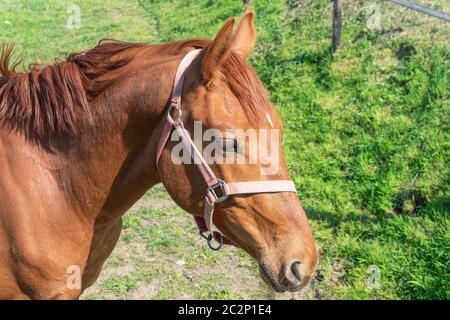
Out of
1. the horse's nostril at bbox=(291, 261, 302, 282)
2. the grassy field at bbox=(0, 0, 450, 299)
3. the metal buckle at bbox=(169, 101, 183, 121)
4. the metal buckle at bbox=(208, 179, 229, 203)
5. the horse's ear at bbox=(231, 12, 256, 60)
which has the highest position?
the horse's ear at bbox=(231, 12, 256, 60)

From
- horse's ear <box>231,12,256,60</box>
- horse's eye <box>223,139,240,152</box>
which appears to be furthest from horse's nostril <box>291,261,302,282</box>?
horse's ear <box>231,12,256,60</box>

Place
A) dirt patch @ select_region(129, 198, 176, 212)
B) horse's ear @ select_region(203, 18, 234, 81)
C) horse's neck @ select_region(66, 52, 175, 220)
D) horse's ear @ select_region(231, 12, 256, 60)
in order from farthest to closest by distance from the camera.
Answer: dirt patch @ select_region(129, 198, 176, 212)
horse's ear @ select_region(231, 12, 256, 60)
horse's neck @ select_region(66, 52, 175, 220)
horse's ear @ select_region(203, 18, 234, 81)

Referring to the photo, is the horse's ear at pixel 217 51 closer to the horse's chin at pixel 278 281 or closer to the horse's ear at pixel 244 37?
the horse's ear at pixel 244 37

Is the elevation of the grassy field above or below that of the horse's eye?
below

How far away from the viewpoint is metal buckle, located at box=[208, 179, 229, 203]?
6.40 feet

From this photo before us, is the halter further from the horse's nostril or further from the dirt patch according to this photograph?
the dirt patch

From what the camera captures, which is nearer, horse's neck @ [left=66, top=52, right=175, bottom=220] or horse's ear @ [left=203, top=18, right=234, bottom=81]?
horse's ear @ [left=203, top=18, right=234, bottom=81]

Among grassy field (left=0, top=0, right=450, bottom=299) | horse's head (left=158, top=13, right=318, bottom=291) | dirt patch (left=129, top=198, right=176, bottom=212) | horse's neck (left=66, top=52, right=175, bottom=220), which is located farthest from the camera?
dirt patch (left=129, top=198, right=176, bottom=212)

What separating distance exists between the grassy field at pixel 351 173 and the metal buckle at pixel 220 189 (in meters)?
1.93

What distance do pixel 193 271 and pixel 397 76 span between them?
3347mm

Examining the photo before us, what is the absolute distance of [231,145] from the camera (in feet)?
6.22

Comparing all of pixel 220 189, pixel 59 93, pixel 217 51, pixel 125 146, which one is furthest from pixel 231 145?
pixel 59 93

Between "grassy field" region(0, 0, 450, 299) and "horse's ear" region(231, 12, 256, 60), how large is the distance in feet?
6.94

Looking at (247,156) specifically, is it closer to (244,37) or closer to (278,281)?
(278,281)
